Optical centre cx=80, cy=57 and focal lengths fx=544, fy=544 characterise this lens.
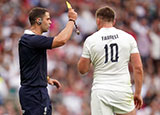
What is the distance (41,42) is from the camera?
296 inches

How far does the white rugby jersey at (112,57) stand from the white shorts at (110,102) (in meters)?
0.07

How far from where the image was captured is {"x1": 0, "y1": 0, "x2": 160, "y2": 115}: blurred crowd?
13.6 metres

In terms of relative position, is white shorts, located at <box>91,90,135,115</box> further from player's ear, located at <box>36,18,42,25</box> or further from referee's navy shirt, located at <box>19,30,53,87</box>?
player's ear, located at <box>36,18,42,25</box>

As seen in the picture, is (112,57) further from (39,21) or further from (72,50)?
(72,50)

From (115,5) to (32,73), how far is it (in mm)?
10614

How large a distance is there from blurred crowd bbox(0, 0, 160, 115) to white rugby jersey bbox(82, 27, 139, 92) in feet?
15.3

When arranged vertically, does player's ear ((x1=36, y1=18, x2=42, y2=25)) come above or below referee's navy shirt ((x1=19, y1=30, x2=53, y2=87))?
above

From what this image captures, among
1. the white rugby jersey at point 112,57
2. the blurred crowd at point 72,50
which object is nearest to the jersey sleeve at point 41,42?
the white rugby jersey at point 112,57

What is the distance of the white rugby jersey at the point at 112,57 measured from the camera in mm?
7656

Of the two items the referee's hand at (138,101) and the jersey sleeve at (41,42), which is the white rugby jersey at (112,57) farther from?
the jersey sleeve at (41,42)

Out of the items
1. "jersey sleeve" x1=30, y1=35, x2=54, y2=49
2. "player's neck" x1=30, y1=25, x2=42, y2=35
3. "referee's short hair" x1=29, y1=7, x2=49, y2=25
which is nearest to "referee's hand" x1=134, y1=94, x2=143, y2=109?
"jersey sleeve" x1=30, y1=35, x2=54, y2=49

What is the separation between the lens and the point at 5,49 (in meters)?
14.1

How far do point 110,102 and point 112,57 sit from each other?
633mm

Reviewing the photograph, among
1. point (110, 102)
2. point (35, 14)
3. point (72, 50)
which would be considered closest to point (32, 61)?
point (35, 14)
